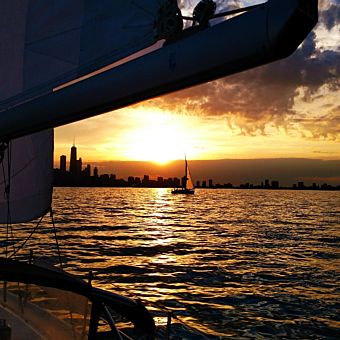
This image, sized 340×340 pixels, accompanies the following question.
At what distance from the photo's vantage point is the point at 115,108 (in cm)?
440

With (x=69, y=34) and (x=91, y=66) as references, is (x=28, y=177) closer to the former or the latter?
(x=69, y=34)

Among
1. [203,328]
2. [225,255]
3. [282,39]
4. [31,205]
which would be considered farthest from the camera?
[225,255]

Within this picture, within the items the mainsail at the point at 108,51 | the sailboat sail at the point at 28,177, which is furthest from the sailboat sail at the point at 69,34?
the sailboat sail at the point at 28,177

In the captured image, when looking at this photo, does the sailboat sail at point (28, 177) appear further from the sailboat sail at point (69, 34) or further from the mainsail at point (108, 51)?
the sailboat sail at point (69, 34)

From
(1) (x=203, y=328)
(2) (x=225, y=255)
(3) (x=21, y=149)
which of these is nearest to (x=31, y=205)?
(3) (x=21, y=149)

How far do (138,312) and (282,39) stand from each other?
3.80 m

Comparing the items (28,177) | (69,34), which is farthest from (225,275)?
(69,34)

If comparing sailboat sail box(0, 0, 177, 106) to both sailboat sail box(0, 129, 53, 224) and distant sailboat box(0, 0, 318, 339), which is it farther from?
sailboat sail box(0, 129, 53, 224)

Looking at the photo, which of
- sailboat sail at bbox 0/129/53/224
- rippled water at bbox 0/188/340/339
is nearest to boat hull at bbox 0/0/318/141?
sailboat sail at bbox 0/129/53/224

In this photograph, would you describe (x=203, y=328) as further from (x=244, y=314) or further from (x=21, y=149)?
(x=21, y=149)

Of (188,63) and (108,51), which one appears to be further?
(108,51)

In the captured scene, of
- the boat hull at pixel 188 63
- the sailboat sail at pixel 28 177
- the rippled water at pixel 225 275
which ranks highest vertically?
the boat hull at pixel 188 63

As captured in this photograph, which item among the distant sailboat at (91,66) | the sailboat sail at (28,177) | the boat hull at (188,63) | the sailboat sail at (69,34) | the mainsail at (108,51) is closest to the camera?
the boat hull at (188,63)

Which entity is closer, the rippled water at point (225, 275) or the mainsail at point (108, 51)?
the mainsail at point (108, 51)
